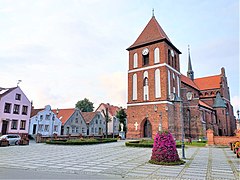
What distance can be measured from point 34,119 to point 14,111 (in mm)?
5205

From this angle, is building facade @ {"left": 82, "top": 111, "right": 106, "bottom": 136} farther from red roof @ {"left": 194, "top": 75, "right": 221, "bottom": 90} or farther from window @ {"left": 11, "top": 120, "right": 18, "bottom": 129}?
red roof @ {"left": 194, "top": 75, "right": 221, "bottom": 90}

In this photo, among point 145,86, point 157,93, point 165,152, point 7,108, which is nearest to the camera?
point 165,152

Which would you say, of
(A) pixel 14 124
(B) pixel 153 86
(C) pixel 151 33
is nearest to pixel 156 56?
(B) pixel 153 86

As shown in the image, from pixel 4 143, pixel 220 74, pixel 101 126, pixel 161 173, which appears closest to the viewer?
pixel 161 173

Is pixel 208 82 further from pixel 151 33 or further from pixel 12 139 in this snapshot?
pixel 12 139

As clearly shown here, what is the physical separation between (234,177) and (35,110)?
40.0 meters

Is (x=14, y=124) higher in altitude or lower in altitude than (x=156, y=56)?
lower

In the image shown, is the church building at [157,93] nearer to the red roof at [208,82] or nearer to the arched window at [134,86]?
the arched window at [134,86]

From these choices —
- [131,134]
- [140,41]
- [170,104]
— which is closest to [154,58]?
[140,41]

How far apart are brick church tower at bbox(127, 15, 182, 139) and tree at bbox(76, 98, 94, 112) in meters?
42.4

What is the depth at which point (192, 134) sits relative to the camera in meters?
35.8

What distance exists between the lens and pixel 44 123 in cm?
4081

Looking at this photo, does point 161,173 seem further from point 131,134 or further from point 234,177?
point 131,134

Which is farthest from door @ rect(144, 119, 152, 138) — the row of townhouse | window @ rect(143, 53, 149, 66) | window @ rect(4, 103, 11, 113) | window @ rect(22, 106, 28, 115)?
window @ rect(4, 103, 11, 113)
